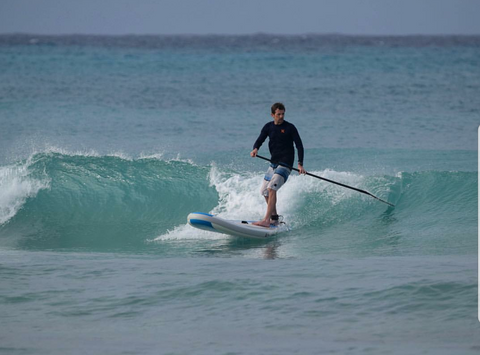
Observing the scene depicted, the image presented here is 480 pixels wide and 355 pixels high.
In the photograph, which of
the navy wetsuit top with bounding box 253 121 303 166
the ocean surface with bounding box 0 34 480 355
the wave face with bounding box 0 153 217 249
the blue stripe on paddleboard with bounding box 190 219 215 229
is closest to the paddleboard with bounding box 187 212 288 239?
the blue stripe on paddleboard with bounding box 190 219 215 229

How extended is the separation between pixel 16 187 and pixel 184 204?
2897mm

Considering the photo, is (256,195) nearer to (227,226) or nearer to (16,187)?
(227,226)

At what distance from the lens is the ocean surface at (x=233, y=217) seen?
5891 millimetres

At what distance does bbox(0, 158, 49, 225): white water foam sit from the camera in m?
12.0

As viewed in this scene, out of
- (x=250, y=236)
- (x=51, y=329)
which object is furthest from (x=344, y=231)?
(x=51, y=329)

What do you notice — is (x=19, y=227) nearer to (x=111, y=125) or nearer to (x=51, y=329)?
(x=51, y=329)

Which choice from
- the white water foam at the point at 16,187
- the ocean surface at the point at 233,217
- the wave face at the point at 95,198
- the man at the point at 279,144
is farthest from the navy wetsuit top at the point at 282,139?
the white water foam at the point at 16,187

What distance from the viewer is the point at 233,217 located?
35.7 ft

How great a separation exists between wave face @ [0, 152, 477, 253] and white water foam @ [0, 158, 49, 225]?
17 mm

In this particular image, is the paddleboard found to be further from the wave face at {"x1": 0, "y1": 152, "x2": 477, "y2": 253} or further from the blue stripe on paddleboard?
the wave face at {"x1": 0, "y1": 152, "x2": 477, "y2": 253}

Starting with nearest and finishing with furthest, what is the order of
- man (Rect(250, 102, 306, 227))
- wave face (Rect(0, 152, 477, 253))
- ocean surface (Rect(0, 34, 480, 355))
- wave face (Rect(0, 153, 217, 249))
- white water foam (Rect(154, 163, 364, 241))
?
ocean surface (Rect(0, 34, 480, 355))
man (Rect(250, 102, 306, 227))
wave face (Rect(0, 152, 477, 253))
white water foam (Rect(154, 163, 364, 241))
wave face (Rect(0, 153, 217, 249))

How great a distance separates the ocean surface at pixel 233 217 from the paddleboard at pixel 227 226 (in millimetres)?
175

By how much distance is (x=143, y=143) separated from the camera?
1853cm

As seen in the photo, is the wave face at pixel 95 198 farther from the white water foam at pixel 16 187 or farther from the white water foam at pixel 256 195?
the white water foam at pixel 256 195
